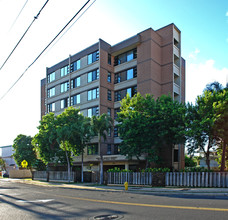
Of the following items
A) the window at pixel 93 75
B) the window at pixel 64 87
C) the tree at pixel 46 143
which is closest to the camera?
the tree at pixel 46 143

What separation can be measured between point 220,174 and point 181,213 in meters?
13.3

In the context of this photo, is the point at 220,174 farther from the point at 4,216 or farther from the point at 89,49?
the point at 89,49

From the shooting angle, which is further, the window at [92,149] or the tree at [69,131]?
the window at [92,149]

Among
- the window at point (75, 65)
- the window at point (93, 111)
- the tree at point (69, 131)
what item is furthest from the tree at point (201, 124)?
the window at point (75, 65)

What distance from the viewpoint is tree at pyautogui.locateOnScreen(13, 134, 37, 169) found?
1841 inches

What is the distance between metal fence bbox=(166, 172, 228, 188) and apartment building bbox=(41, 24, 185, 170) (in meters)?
9.46

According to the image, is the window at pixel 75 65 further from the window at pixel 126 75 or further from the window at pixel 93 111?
the window at pixel 93 111

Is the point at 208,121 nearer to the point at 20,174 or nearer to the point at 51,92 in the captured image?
the point at 51,92

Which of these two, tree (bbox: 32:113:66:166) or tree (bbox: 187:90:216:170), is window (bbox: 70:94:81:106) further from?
tree (bbox: 187:90:216:170)

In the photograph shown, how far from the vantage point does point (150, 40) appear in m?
35.0

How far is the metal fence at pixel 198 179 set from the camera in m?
20.3

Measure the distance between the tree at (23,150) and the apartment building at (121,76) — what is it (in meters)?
11.3

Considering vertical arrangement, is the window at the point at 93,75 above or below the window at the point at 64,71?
below

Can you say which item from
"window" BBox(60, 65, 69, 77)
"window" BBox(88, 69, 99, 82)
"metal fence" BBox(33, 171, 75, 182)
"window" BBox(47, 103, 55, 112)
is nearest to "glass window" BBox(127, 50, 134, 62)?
"window" BBox(88, 69, 99, 82)
